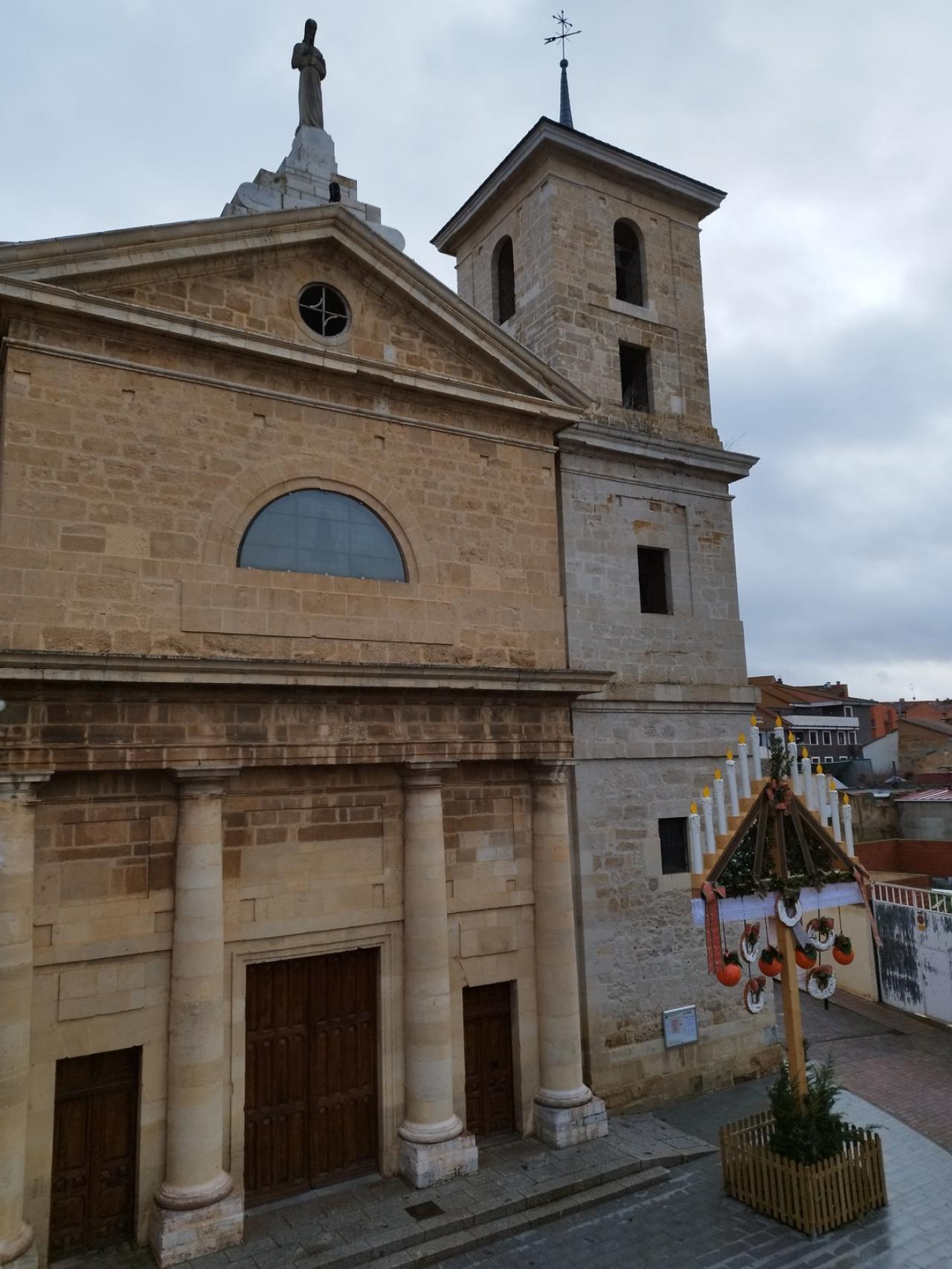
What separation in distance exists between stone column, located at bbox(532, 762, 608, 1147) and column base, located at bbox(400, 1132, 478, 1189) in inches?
55.9

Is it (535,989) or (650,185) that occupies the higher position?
(650,185)

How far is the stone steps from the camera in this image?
32.0 feet

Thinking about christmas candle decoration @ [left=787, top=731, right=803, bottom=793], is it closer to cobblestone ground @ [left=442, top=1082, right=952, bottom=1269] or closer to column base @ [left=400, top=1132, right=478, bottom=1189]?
cobblestone ground @ [left=442, top=1082, right=952, bottom=1269]

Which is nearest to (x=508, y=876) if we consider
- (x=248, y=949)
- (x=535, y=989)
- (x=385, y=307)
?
(x=535, y=989)

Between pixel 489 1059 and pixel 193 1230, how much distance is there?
4527mm

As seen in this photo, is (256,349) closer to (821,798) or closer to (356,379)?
(356,379)

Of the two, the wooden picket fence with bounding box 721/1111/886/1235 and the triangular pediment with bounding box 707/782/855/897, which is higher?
the triangular pediment with bounding box 707/782/855/897

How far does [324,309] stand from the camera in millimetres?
12734

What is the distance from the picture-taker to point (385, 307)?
13203mm

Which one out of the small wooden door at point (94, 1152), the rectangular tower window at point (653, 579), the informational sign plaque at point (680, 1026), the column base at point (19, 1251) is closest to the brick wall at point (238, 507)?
the rectangular tower window at point (653, 579)

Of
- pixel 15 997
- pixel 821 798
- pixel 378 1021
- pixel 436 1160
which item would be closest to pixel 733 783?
pixel 821 798

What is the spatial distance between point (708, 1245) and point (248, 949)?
637 cm

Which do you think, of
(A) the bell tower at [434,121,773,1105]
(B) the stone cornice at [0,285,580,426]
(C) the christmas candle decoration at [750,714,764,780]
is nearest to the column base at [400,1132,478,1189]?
(A) the bell tower at [434,121,773,1105]

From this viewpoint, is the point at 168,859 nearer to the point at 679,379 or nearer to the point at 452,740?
the point at 452,740
